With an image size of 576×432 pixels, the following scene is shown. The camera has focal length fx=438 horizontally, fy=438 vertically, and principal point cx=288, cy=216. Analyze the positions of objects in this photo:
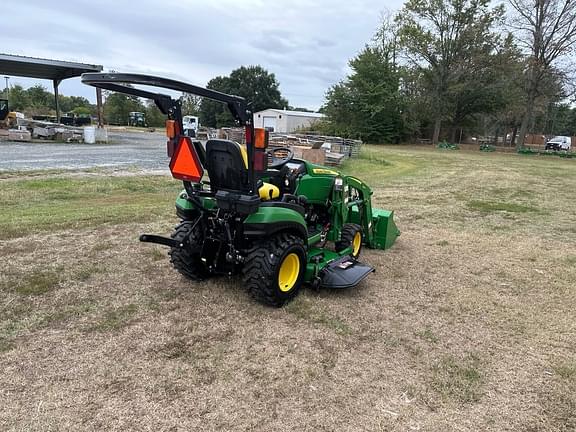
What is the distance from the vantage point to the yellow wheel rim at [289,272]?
3.76 m

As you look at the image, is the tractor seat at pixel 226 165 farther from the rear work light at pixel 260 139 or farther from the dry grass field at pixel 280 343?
the dry grass field at pixel 280 343

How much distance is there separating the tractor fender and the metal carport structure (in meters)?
17.8

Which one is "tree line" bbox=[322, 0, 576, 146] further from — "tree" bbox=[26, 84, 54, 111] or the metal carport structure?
"tree" bbox=[26, 84, 54, 111]

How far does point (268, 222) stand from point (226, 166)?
1.81 ft

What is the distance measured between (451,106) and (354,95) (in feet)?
26.0

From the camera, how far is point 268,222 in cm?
346

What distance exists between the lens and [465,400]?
8.67ft

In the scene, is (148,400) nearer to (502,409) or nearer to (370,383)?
(370,383)

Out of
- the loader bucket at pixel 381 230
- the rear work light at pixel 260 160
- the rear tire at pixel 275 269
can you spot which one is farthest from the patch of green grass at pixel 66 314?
the loader bucket at pixel 381 230

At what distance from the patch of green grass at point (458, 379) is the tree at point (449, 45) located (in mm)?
33439

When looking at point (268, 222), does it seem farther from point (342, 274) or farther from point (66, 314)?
point (66, 314)

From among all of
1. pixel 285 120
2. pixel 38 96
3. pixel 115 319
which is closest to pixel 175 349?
pixel 115 319

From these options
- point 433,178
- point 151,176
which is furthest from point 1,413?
point 433,178

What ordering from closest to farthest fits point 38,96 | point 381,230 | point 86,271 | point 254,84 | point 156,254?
1. point 86,271
2. point 156,254
3. point 381,230
4. point 38,96
5. point 254,84
